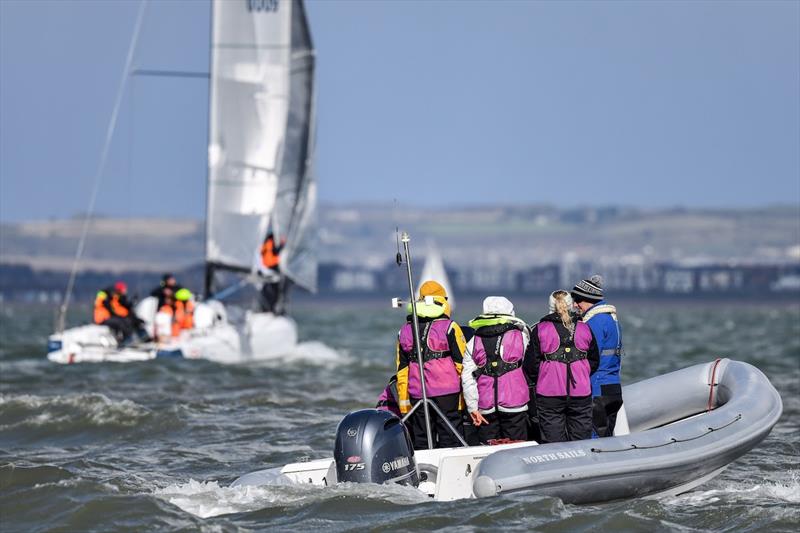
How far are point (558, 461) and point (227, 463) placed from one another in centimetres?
435

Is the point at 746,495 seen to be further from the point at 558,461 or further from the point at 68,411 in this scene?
the point at 68,411

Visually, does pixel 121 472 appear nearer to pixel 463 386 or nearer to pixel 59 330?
pixel 463 386

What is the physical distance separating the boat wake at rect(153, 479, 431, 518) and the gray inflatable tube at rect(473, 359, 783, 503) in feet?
1.73

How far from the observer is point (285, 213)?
2905 centimetres

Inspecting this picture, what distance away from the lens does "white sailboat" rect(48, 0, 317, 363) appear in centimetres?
2844

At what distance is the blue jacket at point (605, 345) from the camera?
9805 mm

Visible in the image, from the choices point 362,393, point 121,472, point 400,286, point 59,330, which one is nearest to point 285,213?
point 59,330

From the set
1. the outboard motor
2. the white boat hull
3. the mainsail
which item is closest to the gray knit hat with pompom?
the outboard motor

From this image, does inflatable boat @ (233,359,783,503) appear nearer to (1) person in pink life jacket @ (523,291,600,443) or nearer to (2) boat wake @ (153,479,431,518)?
(2) boat wake @ (153,479,431,518)

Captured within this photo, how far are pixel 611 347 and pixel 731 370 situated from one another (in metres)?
1.77

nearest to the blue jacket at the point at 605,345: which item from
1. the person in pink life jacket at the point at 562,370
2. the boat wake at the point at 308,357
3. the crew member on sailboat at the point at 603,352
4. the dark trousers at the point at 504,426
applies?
the crew member on sailboat at the point at 603,352

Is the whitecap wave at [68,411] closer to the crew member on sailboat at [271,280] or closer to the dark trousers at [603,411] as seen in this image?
the dark trousers at [603,411]

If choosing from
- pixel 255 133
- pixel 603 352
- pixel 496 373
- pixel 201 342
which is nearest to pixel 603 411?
pixel 603 352

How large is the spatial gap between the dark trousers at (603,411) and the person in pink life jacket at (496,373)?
0.64 m
